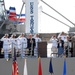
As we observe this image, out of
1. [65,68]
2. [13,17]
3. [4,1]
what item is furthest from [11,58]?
[4,1]

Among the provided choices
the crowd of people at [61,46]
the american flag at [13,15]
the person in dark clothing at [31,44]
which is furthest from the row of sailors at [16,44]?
the american flag at [13,15]

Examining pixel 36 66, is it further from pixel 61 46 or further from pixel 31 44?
pixel 61 46

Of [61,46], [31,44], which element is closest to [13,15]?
[31,44]

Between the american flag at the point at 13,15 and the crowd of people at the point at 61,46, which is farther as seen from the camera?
the american flag at the point at 13,15

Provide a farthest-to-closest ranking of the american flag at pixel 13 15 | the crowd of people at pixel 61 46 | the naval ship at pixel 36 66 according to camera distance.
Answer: the american flag at pixel 13 15, the naval ship at pixel 36 66, the crowd of people at pixel 61 46

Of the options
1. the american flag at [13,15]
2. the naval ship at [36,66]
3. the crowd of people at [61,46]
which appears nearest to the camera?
the crowd of people at [61,46]

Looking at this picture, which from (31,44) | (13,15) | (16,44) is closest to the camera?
(31,44)

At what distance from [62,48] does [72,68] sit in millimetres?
1354

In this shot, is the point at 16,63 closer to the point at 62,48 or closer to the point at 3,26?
the point at 62,48

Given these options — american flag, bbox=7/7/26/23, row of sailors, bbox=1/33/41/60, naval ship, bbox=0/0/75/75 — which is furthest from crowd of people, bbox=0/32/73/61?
american flag, bbox=7/7/26/23

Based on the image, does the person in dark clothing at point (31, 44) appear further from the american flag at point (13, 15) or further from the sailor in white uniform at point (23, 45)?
the american flag at point (13, 15)

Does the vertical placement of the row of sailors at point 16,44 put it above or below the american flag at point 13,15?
below

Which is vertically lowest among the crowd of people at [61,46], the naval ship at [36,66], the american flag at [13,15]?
the naval ship at [36,66]

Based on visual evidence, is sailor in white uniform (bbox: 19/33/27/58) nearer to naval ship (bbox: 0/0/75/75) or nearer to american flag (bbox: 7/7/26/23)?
naval ship (bbox: 0/0/75/75)
